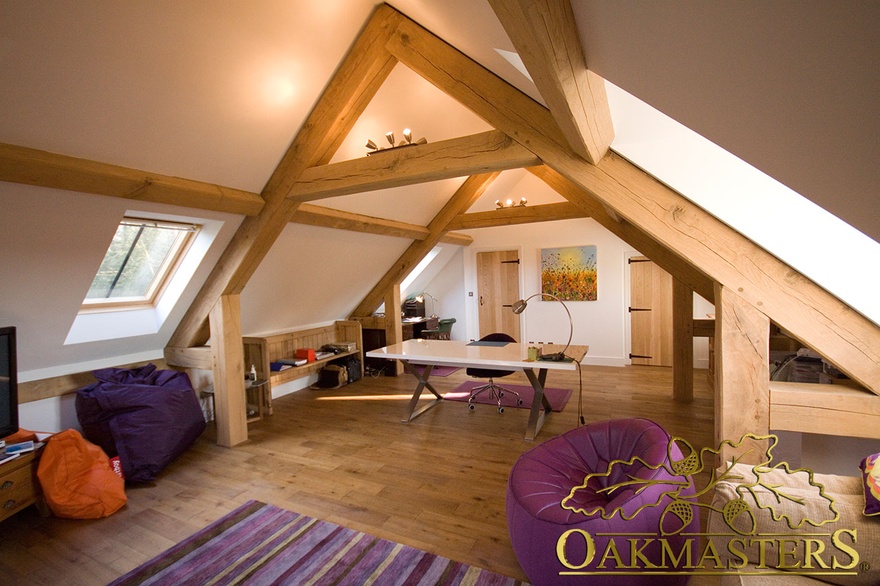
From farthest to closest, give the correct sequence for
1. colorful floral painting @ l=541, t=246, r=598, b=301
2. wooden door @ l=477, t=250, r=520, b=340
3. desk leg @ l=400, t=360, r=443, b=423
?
wooden door @ l=477, t=250, r=520, b=340 < colorful floral painting @ l=541, t=246, r=598, b=301 < desk leg @ l=400, t=360, r=443, b=423

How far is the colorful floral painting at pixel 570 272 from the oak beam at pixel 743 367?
15.1 ft

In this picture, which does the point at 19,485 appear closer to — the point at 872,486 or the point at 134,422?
the point at 134,422

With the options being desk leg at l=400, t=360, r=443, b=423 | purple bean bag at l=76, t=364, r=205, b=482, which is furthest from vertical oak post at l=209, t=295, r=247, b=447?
desk leg at l=400, t=360, r=443, b=423

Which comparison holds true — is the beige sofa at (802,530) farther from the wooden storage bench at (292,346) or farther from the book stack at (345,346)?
the book stack at (345,346)

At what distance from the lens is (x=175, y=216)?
118 inches

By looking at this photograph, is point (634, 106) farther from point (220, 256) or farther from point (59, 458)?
point (59, 458)

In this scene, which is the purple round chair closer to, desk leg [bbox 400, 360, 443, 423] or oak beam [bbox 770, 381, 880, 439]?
oak beam [bbox 770, 381, 880, 439]

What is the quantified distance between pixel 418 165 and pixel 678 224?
1.67 meters

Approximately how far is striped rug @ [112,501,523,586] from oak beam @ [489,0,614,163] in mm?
2252

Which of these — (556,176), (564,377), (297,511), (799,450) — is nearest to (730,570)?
(799,450)

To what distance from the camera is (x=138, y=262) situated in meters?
3.40

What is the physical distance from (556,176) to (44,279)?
4.83 metres

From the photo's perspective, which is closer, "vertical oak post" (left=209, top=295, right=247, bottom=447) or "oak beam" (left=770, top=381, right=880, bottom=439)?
"oak beam" (left=770, top=381, right=880, bottom=439)

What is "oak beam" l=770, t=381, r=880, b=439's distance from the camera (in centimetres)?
186
